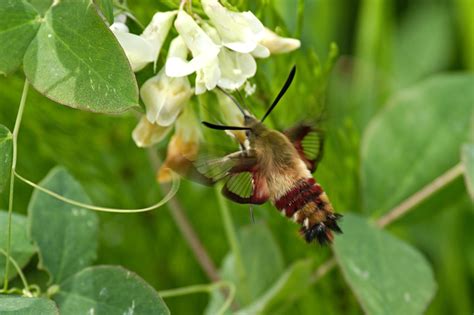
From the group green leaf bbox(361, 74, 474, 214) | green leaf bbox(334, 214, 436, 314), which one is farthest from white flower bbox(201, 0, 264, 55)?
green leaf bbox(361, 74, 474, 214)

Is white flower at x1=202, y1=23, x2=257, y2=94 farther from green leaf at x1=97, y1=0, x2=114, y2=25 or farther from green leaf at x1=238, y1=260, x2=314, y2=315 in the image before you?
green leaf at x1=238, y1=260, x2=314, y2=315

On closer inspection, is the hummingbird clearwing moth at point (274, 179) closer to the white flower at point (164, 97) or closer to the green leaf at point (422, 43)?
the white flower at point (164, 97)

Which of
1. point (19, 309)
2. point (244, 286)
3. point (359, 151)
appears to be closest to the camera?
point (19, 309)

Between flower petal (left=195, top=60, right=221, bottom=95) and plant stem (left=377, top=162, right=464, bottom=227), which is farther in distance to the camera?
plant stem (left=377, top=162, right=464, bottom=227)

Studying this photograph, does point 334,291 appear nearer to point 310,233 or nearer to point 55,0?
point 310,233

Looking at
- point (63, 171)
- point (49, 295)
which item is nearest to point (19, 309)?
point (49, 295)

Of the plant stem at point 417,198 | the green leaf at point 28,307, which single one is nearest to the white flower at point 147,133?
the green leaf at point 28,307
